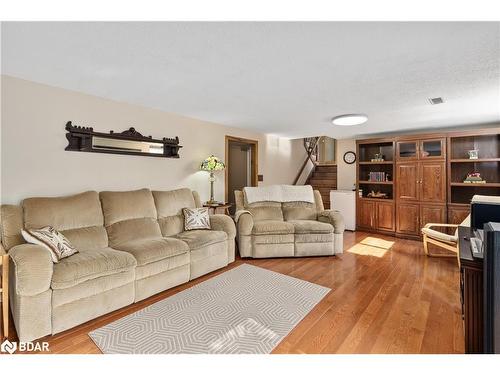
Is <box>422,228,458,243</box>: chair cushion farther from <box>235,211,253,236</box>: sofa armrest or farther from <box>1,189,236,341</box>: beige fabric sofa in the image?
<box>1,189,236,341</box>: beige fabric sofa

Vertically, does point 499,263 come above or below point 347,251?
above

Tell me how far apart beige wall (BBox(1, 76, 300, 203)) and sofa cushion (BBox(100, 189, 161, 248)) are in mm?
319

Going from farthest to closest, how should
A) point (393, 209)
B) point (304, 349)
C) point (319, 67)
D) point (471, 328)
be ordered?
point (393, 209), point (319, 67), point (304, 349), point (471, 328)

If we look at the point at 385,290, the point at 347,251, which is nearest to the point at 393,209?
the point at 347,251

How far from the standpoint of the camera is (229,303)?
242 centimetres

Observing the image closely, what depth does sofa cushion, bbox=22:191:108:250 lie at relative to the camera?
2.37 meters

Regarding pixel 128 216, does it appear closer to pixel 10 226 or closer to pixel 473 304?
pixel 10 226

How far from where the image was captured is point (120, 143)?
329cm

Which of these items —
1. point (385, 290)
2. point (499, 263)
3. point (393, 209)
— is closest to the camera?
point (499, 263)

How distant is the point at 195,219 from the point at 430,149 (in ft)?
14.8

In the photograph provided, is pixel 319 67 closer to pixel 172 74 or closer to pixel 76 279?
pixel 172 74

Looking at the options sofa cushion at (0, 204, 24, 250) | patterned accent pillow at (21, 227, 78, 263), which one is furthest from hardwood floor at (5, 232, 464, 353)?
sofa cushion at (0, 204, 24, 250)

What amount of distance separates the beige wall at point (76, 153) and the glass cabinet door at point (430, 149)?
3919 mm
